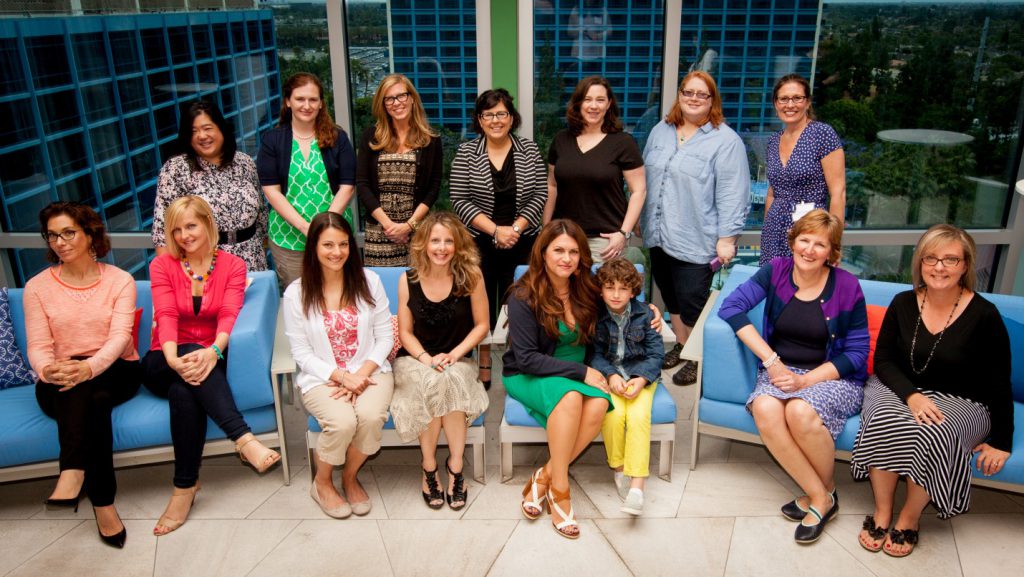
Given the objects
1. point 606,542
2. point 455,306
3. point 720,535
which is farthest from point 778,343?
point 455,306

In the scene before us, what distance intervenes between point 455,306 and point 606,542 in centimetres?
116

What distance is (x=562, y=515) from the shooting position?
2.98m

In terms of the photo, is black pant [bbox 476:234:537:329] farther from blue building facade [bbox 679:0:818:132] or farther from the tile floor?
blue building facade [bbox 679:0:818:132]

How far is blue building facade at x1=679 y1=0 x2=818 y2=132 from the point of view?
449cm

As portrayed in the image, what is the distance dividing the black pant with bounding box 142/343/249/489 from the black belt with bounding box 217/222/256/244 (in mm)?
795

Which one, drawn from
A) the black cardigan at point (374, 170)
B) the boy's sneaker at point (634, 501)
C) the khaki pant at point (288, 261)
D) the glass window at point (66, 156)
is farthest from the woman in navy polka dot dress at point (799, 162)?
the glass window at point (66, 156)

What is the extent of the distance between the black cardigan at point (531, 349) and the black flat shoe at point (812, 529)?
1036 mm

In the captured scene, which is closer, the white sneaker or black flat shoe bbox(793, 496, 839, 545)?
black flat shoe bbox(793, 496, 839, 545)

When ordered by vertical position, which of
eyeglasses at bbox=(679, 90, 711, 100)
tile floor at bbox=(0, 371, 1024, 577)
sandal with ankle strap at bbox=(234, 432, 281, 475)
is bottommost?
tile floor at bbox=(0, 371, 1024, 577)

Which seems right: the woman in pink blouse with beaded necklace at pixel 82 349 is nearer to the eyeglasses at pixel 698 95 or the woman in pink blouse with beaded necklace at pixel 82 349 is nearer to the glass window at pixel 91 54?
the glass window at pixel 91 54

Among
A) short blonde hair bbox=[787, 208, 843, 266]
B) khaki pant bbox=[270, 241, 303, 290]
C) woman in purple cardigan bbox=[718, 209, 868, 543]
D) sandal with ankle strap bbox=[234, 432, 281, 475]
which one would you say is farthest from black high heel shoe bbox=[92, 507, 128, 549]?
short blonde hair bbox=[787, 208, 843, 266]

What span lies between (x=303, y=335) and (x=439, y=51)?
2.18m

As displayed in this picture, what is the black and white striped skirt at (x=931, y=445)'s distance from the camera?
108 inches

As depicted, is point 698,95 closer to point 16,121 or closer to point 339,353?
point 339,353
